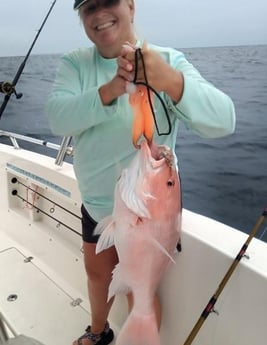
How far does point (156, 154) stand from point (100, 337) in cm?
130

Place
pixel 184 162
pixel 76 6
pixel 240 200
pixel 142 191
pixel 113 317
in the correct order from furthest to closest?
1. pixel 184 162
2. pixel 240 200
3. pixel 113 317
4. pixel 76 6
5. pixel 142 191

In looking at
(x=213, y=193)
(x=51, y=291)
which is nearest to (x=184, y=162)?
(x=213, y=193)

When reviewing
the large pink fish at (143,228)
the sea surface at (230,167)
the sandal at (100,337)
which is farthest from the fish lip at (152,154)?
the sandal at (100,337)

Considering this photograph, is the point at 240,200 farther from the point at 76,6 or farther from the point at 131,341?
the point at 76,6

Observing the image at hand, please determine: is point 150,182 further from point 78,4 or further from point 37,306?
point 37,306

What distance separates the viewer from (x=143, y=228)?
47.3 inches

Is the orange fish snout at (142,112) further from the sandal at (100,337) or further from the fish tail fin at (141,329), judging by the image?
the sandal at (100,337)

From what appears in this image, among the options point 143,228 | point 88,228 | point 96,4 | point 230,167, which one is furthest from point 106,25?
point 230,167

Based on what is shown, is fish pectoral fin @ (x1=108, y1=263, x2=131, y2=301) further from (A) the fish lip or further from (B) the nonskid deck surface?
(B) the nonskid deck surface

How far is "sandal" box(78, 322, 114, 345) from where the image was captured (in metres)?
1.96

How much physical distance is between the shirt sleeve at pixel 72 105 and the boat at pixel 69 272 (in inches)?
25.1

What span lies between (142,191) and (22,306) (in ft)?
5.47

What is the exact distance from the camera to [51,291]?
2521 mm

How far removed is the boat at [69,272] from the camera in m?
1.41
